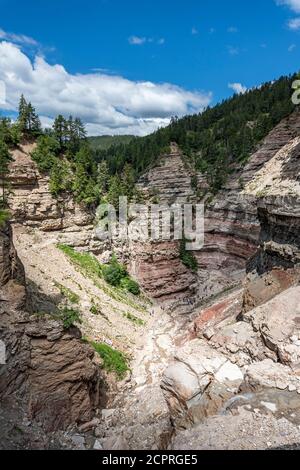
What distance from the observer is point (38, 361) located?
1562cm

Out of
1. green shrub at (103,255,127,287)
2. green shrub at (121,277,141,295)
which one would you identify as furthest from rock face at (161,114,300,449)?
green shrub at (121,277,141,295)

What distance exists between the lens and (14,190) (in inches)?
1405

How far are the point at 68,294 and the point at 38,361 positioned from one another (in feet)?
41.5

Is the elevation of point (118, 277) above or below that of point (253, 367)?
below

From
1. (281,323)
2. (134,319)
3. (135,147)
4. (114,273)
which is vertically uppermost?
(135,147)

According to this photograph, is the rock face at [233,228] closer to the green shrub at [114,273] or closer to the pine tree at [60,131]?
the green shrub at [114,273]

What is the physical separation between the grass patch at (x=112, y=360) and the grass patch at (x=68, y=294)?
481cm

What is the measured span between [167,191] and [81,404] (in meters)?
43.9

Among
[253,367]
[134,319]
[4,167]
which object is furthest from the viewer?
[4,167]

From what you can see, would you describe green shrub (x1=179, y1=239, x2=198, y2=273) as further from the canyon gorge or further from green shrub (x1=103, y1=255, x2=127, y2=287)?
green shrub (x1=103, y1=255, x2=127, y2=287)

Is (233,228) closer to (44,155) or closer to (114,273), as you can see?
(114,273)

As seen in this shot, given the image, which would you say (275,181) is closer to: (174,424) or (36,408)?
(174,424)

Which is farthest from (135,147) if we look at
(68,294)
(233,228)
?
(68,294)

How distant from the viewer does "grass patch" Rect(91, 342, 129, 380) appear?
76.4 feet
